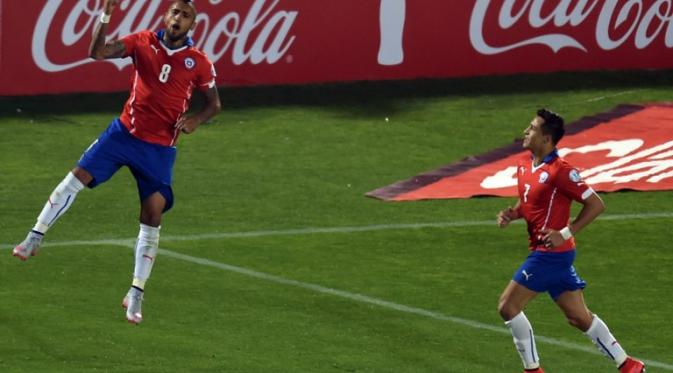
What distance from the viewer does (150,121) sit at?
16422 mm

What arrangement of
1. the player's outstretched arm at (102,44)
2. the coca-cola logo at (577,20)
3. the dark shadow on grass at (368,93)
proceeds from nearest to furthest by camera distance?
the player's outstretched arm at (102,44) → the dark shadow on grass at (368,93) → the coca-cola logo at (577,20)

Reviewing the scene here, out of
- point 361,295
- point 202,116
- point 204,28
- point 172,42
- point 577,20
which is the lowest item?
point 204,28

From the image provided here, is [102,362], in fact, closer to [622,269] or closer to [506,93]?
[622,269]

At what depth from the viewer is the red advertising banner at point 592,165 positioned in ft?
87.6

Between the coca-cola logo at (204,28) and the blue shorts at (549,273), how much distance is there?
13.5 meters

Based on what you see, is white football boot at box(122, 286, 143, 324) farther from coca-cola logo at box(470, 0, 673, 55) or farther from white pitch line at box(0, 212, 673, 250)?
coca-cola logo at box(470, 0, 673, 55)

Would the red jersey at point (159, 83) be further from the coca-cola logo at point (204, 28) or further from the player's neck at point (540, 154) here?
the coca-cola logo at point (204, 28)

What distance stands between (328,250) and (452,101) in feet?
27.7

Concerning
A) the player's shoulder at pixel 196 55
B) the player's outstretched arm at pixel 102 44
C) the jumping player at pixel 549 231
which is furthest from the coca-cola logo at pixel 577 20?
the player's outstretched arm at pixel 102 44

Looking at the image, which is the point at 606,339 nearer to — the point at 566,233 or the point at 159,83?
the point at 566,233

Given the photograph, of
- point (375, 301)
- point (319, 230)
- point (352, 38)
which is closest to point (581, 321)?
point (375, 301)

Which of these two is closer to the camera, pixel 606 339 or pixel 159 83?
pixel 159 83

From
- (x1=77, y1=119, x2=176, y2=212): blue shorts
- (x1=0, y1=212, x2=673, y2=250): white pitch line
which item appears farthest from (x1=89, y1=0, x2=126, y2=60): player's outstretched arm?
(x1=0, y1=212, x2=673, y2=250): white pitch line

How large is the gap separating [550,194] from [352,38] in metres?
14.9
